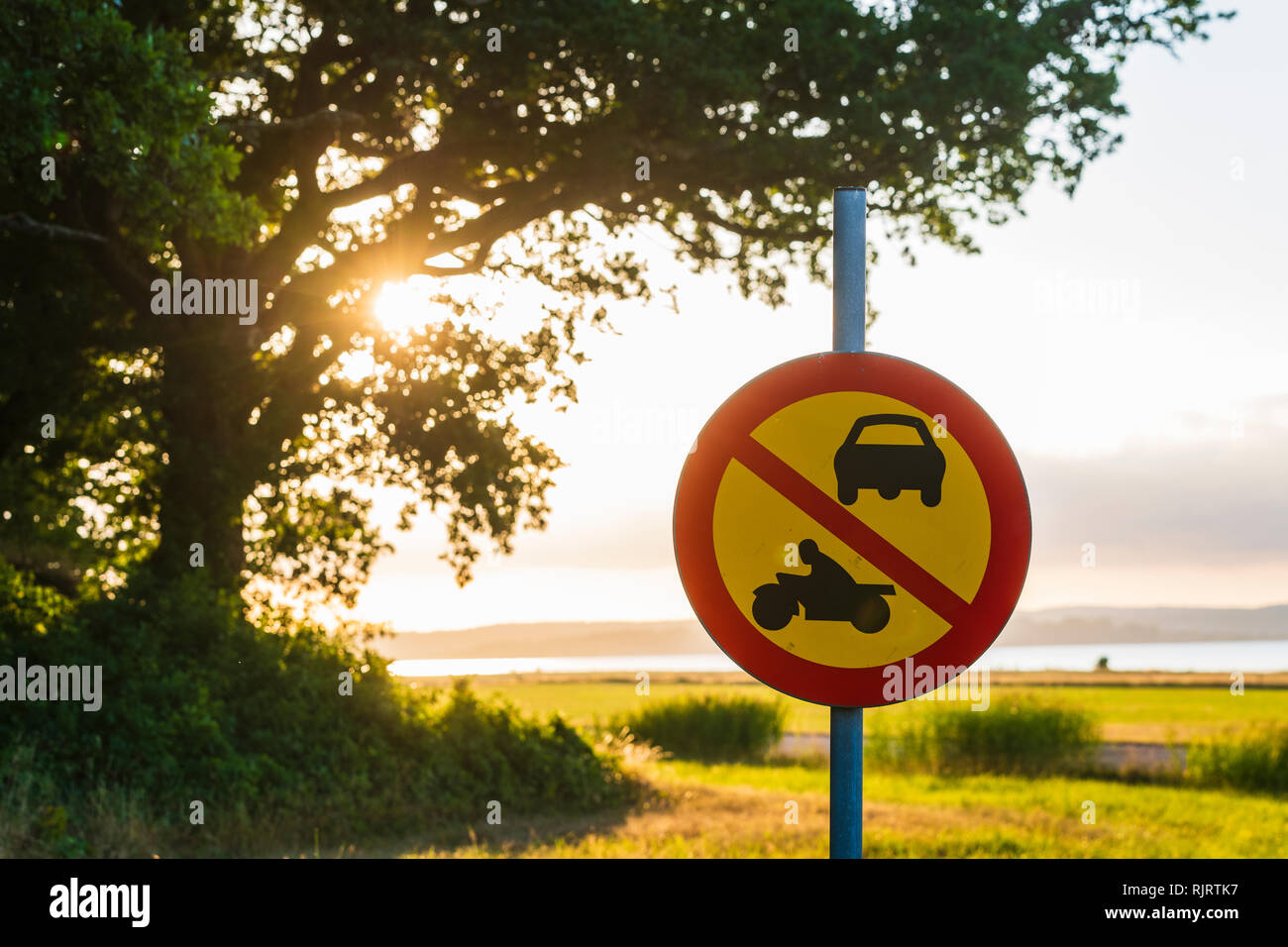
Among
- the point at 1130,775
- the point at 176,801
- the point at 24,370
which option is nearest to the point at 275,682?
the point at 176,801

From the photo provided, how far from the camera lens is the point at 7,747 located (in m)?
11.1

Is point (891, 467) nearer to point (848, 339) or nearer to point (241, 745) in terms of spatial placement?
point (848, 339)

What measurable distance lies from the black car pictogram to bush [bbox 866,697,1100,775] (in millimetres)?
19692

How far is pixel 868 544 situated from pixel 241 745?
12.0m

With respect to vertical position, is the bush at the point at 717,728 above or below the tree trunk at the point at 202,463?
below

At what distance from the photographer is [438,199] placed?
16516mm

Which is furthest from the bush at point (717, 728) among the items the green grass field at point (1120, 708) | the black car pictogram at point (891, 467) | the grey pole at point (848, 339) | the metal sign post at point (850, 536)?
the black car pictogram at point (891, 467)

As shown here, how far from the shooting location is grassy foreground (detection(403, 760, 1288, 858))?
1046 cm

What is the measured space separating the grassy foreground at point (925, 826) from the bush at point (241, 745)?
126 cm

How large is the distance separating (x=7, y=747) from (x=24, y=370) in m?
6.28

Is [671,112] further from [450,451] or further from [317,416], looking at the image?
[317,416]

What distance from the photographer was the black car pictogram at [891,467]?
2906 millimetres

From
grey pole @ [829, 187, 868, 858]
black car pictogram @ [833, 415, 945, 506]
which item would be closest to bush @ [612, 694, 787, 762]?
grey pole @ [829, 187, 868, 858]

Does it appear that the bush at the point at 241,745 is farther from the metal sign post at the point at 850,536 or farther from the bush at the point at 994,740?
the metal sign post at the point at 850,536
